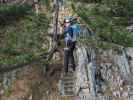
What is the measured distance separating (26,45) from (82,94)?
466cm

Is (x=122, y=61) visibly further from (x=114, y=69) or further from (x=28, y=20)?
(x=28, y=20)

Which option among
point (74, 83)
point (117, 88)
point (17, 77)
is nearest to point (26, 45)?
point (17, 77)

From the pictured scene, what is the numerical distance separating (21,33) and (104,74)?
5.16 m

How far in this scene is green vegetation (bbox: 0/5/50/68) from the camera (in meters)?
15.9

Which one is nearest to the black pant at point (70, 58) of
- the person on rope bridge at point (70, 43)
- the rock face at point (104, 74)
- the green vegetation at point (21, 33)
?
the person on rope bridge at point (70, 43)

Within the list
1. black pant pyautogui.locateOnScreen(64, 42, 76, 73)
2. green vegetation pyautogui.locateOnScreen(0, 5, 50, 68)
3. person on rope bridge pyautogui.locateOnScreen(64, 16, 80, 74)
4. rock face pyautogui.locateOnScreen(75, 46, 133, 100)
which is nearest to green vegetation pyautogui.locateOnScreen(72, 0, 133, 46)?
rock face pyautogui.locateOnScreen(75, 46, 133, 100)

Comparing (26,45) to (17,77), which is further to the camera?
(26,45)

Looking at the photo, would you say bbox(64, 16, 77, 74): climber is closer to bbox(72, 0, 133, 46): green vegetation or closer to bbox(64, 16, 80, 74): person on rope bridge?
bbox(64, 16, 80, 74): person on rope bridge

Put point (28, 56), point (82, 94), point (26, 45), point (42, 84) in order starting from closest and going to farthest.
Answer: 1. point (82, 94)
2. point (42, 84)
3. point (28, 56)
4. point (26, 45)

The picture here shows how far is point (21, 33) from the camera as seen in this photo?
Answer: 1766 cm

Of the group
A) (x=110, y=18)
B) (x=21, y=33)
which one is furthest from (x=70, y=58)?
(x=110, y=18)

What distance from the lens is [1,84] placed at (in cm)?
1454

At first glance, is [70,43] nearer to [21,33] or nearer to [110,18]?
[21,33]

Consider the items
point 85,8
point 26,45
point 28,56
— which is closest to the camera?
Answer: point 28,56
